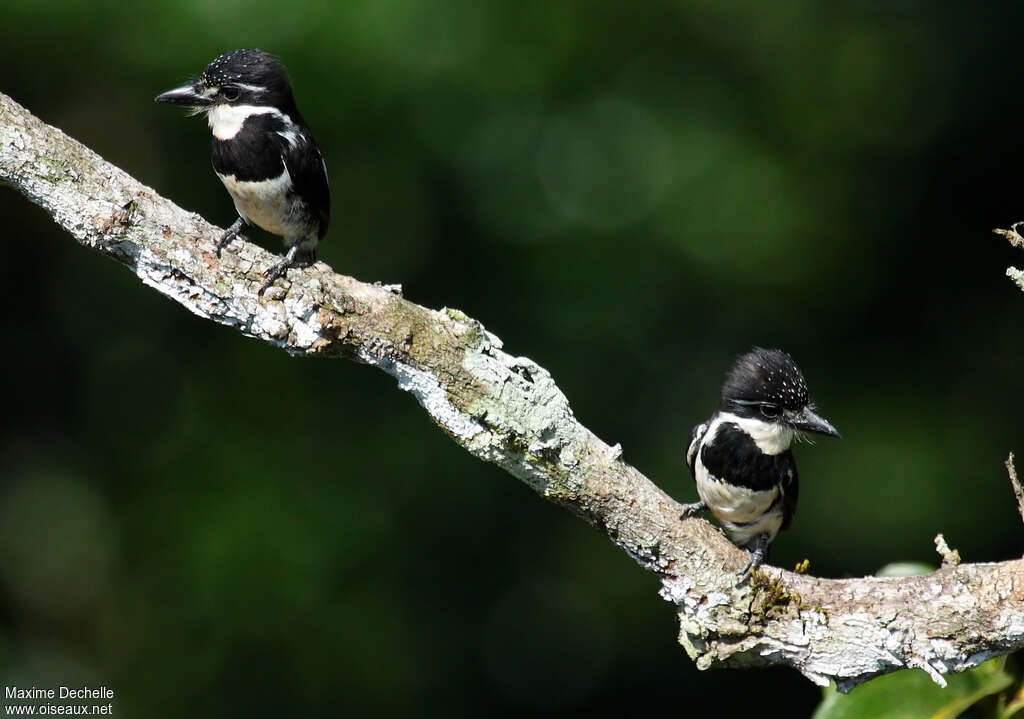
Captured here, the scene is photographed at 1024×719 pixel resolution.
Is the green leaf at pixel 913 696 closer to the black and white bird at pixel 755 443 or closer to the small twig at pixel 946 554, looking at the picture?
the small twig at pixel 946 554

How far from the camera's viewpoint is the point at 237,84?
3.56 metres

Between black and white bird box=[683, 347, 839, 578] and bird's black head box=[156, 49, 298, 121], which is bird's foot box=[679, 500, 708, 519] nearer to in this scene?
black and white bird box=[683, 347, 839, 578]

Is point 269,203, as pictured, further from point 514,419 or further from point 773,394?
point 773,394

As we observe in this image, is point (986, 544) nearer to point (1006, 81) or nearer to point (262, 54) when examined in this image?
point (1006, 81)

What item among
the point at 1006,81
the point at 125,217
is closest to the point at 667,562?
the point at 125,217

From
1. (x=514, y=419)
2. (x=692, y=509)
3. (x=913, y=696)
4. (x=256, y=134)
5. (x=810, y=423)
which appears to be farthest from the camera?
(x=810, y=423)

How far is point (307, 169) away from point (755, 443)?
1603mm

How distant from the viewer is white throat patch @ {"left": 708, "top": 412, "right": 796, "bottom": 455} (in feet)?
12.3

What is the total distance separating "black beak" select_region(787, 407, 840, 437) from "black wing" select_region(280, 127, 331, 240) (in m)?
1.59

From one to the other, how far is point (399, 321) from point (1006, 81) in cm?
654

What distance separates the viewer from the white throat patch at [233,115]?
11.8ft

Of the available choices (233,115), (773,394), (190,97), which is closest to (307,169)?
(233,115)

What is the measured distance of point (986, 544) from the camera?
7848 millimetres

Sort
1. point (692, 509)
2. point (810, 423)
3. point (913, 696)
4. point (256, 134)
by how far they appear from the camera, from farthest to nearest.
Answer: point (810, 423) → point (256, 134) → point (692, 509) → point (913, 696)
